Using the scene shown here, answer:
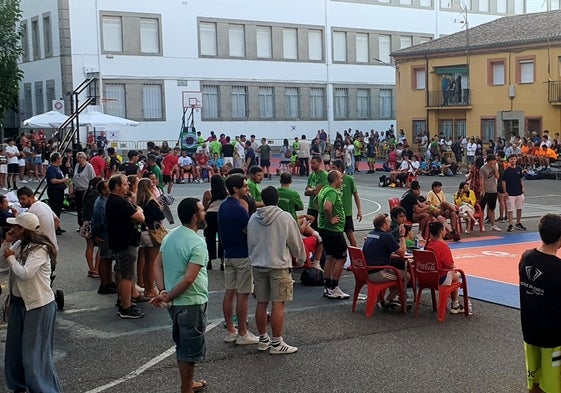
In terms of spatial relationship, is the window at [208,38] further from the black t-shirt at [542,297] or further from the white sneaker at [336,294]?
the black t-shirt at [542,297]

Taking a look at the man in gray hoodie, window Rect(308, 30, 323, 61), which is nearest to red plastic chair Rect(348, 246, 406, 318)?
the man in gray hoodie

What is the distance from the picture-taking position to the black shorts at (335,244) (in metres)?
10.9

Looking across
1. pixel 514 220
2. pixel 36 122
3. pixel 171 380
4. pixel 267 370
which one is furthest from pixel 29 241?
pixel 36 122

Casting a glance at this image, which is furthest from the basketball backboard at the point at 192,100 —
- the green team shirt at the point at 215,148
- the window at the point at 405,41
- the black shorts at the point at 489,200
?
the black shorts at the point at 489,200

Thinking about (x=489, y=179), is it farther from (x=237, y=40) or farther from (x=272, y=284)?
(x=237, y=40)

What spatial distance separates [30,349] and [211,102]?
4083 cm

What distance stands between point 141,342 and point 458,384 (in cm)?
360

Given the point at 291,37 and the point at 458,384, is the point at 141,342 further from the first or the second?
the point at 291,37

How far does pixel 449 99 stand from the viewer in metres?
45.5

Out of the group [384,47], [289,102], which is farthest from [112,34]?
[384,47]

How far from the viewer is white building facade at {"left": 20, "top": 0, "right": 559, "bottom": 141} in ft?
141

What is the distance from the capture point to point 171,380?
7738mm

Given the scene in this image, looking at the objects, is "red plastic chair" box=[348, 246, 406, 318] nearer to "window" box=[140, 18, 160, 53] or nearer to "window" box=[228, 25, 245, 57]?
"window" box=[140, 18, 160, 53]

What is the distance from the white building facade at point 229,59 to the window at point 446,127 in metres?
4.27
